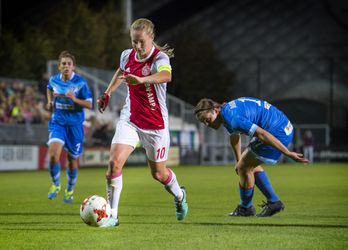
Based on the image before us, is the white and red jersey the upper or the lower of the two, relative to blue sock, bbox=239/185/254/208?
upper

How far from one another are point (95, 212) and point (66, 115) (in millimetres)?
5070

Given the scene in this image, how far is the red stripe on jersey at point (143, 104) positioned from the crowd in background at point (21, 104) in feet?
61.0

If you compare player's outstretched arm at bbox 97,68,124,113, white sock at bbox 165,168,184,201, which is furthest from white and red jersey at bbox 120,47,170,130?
white sock at bbox 165,168,184,201

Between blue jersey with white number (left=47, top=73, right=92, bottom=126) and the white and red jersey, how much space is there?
4.11m

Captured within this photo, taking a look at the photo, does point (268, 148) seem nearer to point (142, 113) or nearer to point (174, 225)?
point (174, 225)

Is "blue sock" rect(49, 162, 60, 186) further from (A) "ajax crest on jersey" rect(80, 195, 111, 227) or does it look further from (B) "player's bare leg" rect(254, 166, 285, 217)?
(A) "ajax crest on jersey" rect(80, 195, 111, 227)

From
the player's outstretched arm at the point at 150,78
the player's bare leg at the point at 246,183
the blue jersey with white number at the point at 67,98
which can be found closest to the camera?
the player's outstretched arm at the point at 150,78

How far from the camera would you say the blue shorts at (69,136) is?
13.7 m

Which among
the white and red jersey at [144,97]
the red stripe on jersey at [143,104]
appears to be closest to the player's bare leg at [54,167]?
the white and red jersey at [144,97]

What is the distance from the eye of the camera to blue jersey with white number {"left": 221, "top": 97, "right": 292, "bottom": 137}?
952 cm

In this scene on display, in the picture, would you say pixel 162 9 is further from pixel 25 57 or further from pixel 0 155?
pixel 0 155

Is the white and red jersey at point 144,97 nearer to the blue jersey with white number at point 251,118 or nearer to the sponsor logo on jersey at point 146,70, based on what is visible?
the sponsor logo on jersey at point 146,70

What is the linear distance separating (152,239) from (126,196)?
6.97m

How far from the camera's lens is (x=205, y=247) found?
24.7 ft
